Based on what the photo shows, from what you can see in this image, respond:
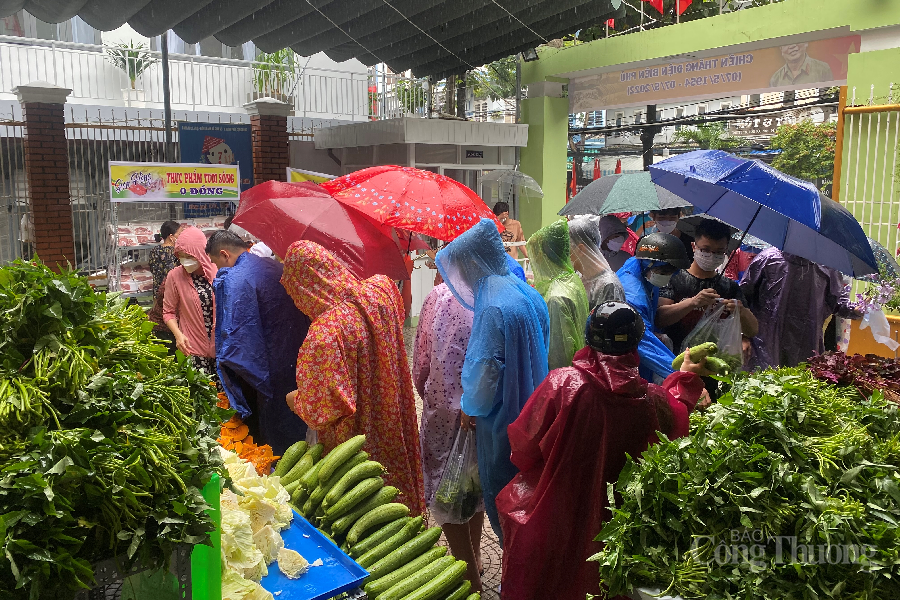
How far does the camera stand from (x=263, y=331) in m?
3.82

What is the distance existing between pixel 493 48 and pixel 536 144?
2.74 m

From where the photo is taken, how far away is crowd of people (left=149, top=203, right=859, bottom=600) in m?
2.55

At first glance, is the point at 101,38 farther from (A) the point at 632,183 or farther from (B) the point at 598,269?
(B) the point at 598,269

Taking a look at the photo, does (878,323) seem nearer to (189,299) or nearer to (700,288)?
(700,288)

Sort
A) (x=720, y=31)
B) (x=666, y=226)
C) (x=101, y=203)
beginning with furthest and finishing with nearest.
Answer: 1. (x=720, y=31)
2. (x=101, y=203)
3. (x=666, y=226)

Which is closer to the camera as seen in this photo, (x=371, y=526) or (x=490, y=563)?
(x=371, y=526)

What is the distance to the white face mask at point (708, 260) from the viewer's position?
4.14 m

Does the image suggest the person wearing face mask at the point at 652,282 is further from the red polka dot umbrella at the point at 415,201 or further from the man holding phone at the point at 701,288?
the red polka dot umbrella at the point at 415,201

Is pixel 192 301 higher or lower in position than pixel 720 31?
lower

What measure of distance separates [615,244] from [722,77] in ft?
19.8

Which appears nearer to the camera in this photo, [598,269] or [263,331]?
[263,331]

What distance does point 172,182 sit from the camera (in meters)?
8.95

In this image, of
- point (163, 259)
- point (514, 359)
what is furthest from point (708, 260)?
point (163, 259)

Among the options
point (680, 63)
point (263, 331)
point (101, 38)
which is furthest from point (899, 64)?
point (101, 38)
